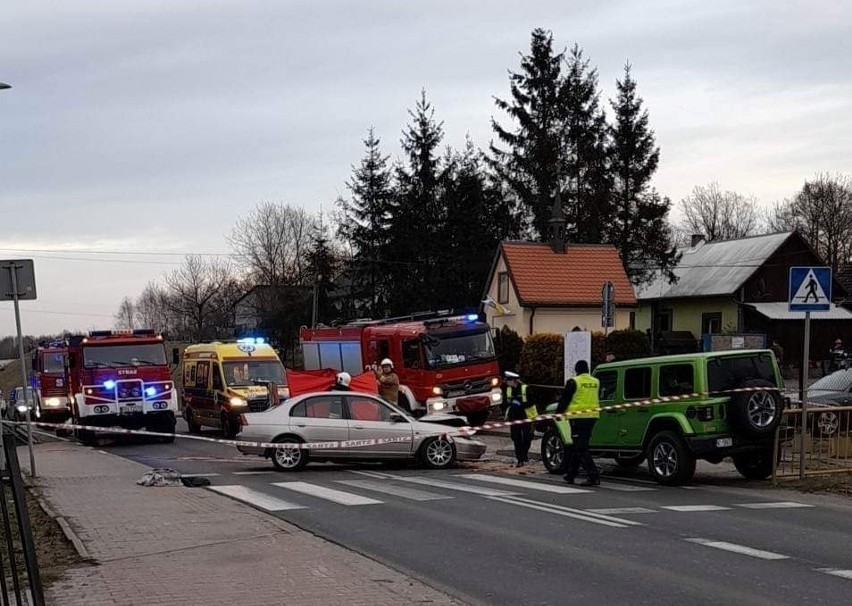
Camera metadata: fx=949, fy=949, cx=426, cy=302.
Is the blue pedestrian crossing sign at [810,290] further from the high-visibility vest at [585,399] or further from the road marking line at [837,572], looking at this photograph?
the road marking line at [837,572]

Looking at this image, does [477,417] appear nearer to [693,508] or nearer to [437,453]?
[437,453]

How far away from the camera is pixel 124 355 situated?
2528 cm

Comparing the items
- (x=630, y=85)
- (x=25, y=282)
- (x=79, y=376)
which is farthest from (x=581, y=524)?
(x=630, y=85)

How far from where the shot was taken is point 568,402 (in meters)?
14.4

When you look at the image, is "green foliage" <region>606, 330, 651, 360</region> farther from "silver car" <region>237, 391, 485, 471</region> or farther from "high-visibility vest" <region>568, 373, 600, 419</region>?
"high-visibility vest" <region>568, 373, 600, 419</region>

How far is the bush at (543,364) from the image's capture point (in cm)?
2712

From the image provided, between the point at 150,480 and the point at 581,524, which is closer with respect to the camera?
the point at 581,524

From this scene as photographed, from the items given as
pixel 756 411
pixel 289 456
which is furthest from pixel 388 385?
pixel 756 411

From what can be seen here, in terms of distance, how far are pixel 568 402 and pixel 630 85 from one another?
42.5 meters

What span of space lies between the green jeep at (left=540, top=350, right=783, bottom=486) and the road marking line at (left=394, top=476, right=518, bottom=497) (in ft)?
7.92

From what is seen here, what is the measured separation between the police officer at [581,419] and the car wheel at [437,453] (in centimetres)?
293

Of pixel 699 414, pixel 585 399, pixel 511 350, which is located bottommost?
pixel 699 414

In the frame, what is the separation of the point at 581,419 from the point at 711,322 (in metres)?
41.6

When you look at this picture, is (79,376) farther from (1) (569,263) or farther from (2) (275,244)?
(2) (275,244)
